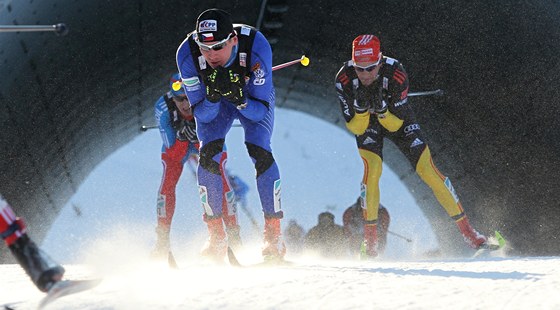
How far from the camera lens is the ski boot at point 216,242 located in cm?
662

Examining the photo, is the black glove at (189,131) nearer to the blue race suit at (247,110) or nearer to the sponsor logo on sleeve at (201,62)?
the blue race suit at (247,110)

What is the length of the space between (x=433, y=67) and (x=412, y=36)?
0.45 m

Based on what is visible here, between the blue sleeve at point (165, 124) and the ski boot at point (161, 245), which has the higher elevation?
the blue sleeve at point (165, 124)

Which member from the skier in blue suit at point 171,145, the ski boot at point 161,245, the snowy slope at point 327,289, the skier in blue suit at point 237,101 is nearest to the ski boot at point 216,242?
the skier in blue suit at point 237,101

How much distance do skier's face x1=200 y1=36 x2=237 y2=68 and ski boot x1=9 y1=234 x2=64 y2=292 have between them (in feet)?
7.13

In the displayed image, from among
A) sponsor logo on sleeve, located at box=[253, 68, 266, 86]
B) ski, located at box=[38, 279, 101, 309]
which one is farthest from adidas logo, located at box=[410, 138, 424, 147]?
ski, located at box=[38, 279, 101, 309]

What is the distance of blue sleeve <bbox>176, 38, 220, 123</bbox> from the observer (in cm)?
646

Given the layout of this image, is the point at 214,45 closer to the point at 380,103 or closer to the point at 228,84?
the point at 228,84

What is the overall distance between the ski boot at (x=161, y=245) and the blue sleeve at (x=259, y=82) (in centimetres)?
277

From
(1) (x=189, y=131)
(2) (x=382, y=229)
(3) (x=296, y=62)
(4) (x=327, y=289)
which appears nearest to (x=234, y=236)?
(1) (x=189, y=131)

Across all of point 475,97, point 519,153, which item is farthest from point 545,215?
point 475,97

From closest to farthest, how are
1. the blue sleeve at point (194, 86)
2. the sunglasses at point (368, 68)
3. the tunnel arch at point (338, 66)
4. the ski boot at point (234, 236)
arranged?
the blue sleeve at point (194, 86), the sunglasses at point (368, 68), the ski boot at point (234, 236), the tunnel arch at point (338, 66)

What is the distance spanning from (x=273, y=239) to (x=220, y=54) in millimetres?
1316

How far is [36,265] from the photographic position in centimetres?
437
